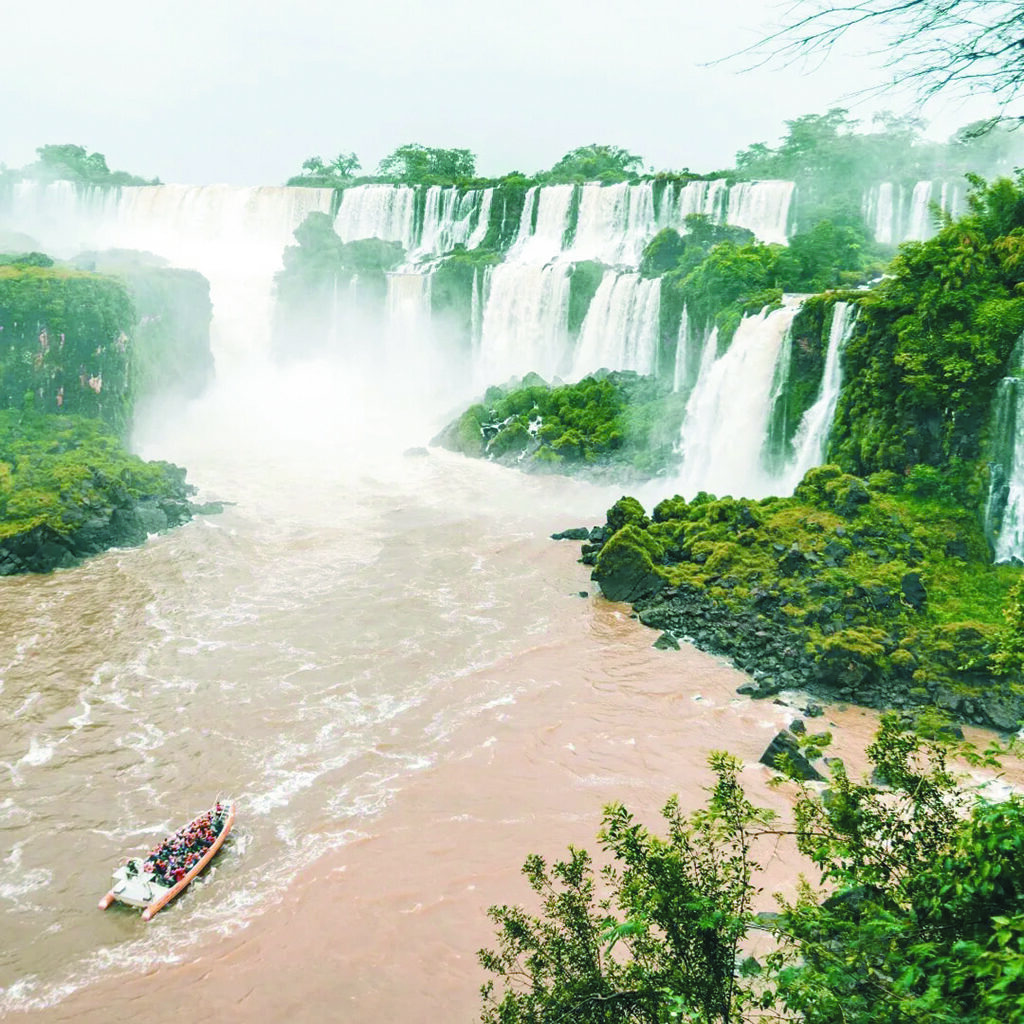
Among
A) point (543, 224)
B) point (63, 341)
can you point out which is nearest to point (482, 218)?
point (543, 224)

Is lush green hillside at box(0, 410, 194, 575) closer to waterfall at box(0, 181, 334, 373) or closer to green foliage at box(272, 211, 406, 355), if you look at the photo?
green foliage at box(272, 211, 406, 355)

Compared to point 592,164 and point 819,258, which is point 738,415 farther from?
point 592,164

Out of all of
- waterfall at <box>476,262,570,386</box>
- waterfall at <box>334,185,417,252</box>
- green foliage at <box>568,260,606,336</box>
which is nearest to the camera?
green foliage at <box>568,260,606,336</box>

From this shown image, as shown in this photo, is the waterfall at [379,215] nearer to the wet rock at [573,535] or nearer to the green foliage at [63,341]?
the green foliage at [63,341]

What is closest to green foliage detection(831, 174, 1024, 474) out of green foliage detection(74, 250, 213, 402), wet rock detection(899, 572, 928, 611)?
wet rock detection(899, 572, 928, 611)

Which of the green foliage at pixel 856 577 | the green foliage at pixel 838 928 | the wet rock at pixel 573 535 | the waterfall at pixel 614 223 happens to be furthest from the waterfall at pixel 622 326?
the green foliage at pixel 838 928

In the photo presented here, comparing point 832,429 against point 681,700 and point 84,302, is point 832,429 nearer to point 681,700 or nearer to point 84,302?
point 681,700
